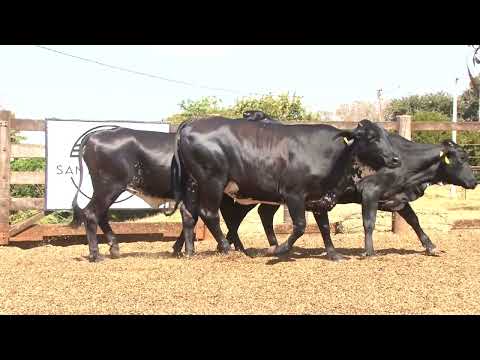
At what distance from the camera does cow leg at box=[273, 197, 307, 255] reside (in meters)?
8.22

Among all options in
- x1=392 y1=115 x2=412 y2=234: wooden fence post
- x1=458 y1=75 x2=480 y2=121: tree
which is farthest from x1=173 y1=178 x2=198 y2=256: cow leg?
x1=458 y1=75 x2=480 y2=121: tree

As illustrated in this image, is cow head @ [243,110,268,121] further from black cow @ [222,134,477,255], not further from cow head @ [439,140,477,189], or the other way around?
cow head @ [439,140,477,189]

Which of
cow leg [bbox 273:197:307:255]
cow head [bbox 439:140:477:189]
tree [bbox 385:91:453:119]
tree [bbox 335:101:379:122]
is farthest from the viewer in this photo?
tree [bbox 335:101:379:122]

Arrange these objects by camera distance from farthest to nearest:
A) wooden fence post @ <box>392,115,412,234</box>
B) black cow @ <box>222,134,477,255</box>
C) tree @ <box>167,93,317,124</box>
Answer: tree @ <box>167,93,317,124</box> → wooden fence post @ <box>392,115,412,234</box> → black cow @ <box>222,134,477,255</box>

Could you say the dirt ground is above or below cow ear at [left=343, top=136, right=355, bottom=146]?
below

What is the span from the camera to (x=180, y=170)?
8891 millimetres

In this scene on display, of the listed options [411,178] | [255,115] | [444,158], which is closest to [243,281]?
[255,115]

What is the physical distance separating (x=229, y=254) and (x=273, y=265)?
2.98 ft

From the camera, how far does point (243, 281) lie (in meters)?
6.84

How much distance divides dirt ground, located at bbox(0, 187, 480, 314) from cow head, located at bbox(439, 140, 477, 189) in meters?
0.96

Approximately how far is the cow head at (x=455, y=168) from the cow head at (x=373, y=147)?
1286mm

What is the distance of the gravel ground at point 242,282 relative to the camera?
5.68 m

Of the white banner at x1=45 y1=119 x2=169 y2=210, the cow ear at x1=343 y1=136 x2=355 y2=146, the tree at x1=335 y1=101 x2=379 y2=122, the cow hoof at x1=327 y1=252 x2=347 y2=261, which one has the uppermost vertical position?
the tree at x1=335 y1=101 x2=379 y2=122

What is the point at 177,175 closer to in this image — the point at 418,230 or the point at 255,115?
the point at 255,115
